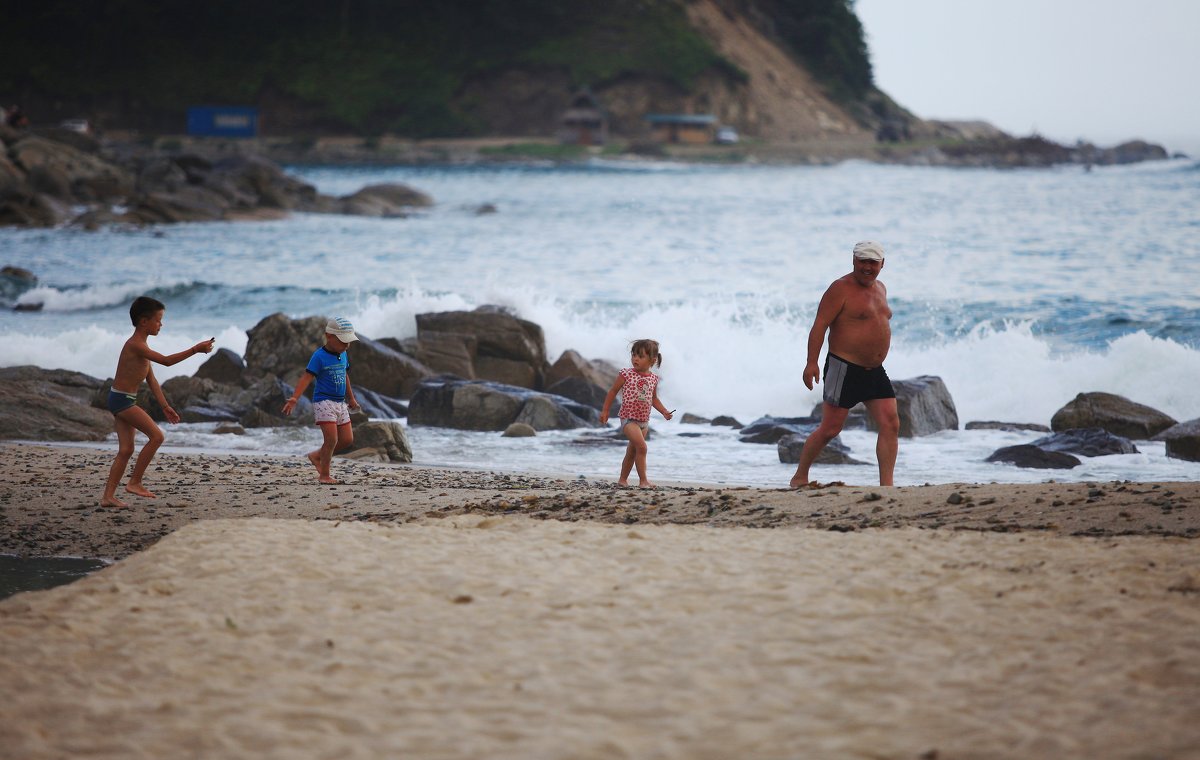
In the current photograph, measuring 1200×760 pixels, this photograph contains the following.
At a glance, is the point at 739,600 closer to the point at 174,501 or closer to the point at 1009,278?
the point at 174,501

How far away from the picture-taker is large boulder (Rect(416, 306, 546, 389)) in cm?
1387

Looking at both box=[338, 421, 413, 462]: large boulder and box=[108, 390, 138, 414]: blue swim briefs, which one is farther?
box=[338, 421, 413, 462]: large boulder

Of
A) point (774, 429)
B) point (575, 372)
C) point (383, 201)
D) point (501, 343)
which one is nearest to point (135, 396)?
point (774, 429)

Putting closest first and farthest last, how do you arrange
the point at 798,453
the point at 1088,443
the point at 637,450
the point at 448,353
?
the point at 637,450
the point at 798,453
the point at 1088,443
the point at 448,353

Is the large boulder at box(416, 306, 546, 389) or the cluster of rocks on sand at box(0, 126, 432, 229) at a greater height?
the cluster of rocks on sand at box(0, 126, 432, 229)

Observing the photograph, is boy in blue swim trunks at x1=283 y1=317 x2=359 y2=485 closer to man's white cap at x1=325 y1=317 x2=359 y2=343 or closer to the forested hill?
man's white cap at x1=325 y1=317 x2=359 y2=343

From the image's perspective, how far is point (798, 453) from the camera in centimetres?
1000

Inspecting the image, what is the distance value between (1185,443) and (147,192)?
3799cm

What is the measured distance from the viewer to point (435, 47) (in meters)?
102

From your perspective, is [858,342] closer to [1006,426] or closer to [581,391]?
[1006,426]

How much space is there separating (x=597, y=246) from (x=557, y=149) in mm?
51525

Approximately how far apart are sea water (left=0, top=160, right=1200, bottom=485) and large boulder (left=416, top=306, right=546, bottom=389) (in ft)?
5.07

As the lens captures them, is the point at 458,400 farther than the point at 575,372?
No

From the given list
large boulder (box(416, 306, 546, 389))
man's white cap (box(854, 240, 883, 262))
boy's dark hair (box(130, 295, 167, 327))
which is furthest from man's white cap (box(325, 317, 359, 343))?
large boulder (box(416, 306, 546, 389))
